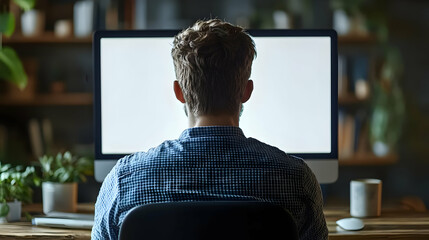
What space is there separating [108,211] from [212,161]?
19cm

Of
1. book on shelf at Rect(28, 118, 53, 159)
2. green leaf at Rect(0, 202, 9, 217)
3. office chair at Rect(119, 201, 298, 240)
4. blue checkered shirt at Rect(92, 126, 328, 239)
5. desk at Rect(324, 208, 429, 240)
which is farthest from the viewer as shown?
book on shelf at Rect(28, 118, 53, 159)

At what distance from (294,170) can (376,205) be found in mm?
623

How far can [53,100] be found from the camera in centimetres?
343

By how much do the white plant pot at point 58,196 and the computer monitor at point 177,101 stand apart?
107 millimetres

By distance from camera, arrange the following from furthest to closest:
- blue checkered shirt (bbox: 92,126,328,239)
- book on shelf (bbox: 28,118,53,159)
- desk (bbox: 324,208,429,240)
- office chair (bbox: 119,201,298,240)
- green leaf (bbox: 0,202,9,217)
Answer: book on shelf (bbox: 28,118,53,159), green leaf (bbox: 0,202,9,217), desk (bbox: 324,208,429,240), blue checkered shirt (bbox: 92,126,328,239), office chair (bbox: 119,201,298,240)

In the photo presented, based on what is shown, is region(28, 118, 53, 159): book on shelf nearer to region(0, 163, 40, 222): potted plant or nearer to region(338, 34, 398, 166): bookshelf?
region(338, 34, 398, 166): bookshelf

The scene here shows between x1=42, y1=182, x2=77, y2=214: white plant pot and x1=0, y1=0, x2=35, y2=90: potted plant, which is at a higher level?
x1=0, y1=0, x2=35, y2=90: potted plant

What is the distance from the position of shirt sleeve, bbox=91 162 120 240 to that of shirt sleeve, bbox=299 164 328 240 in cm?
32

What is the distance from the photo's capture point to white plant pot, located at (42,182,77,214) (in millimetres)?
1627

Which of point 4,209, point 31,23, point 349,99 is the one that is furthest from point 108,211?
point 31,23

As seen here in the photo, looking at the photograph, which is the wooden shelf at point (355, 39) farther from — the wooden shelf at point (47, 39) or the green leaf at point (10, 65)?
the green leaf at point (10, 65)

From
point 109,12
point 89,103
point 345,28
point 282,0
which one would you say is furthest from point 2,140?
point 345,28

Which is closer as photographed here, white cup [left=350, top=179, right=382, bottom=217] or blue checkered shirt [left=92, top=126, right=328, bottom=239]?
blue checkered shirt [left=92, top=126, right=328, bottom=239]

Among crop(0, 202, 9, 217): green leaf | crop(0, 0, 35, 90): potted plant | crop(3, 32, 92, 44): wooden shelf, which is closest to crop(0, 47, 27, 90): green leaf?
crop(0, 0, 35, 90): potted plant
